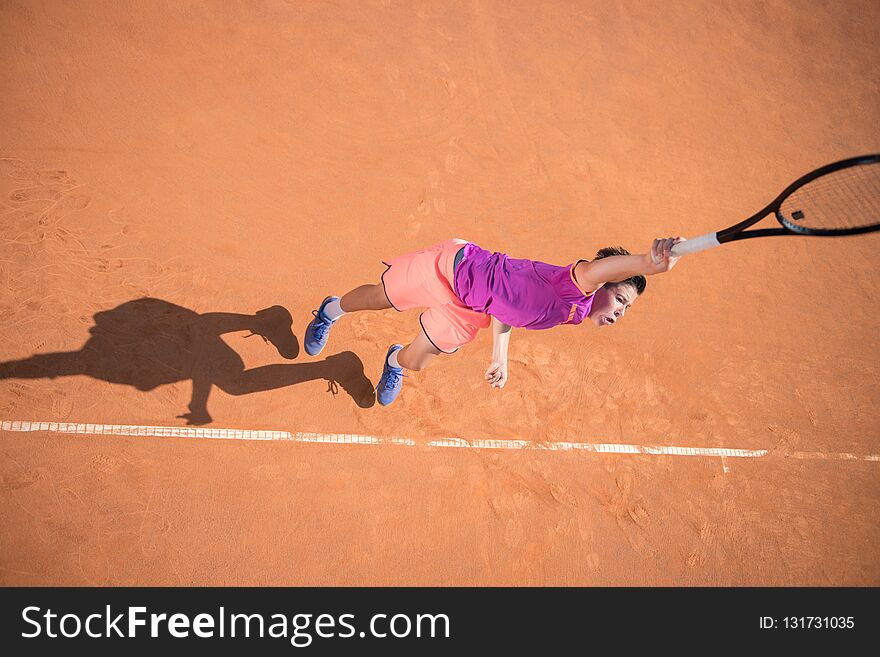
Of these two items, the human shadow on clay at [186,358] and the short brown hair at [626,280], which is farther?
the human shadow on clay at [186,358]

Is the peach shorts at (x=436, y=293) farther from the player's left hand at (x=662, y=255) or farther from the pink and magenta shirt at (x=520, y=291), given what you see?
the player's left hand at (x=662, y=255)

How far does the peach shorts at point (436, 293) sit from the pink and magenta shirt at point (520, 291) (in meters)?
0.09

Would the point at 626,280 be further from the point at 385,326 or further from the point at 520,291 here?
the point at 385,326

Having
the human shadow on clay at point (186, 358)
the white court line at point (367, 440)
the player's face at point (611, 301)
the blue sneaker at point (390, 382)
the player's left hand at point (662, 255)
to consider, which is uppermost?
the human shadow on clay at point (186, 358)

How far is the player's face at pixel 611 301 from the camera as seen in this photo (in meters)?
3.18

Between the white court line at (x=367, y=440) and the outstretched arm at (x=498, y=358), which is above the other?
the outstretched arm at (x=498, y=358)

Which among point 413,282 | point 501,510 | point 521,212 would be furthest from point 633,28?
point 501,510

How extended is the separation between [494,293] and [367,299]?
2.97 feet

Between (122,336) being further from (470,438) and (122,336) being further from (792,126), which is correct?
(792,126)

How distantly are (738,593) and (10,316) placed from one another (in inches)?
203

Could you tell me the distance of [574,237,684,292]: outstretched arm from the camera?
261 centimetres

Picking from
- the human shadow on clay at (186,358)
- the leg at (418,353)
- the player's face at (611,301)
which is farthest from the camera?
the human shadow on clay at (186,358)

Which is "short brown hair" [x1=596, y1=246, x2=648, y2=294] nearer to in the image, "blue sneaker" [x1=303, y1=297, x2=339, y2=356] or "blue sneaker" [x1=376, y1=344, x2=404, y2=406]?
"blue sneaker" [x1=376, y1=344, x2=404, y2=406]

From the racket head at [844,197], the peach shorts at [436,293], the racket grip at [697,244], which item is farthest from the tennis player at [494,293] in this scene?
the racket head at [844,197]
